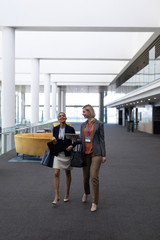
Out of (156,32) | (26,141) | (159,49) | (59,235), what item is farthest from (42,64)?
(59,235)

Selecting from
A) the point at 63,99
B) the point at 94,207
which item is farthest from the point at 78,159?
the point at 63,99

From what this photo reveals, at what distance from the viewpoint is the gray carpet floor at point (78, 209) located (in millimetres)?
3461

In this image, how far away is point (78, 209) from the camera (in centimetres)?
435

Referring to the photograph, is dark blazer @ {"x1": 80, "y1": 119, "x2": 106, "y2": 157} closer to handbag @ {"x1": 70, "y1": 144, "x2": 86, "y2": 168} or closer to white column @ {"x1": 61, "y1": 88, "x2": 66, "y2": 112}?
handbag @ {"x1": 70, "y1": 144, "x2": 86, "y2": 168}

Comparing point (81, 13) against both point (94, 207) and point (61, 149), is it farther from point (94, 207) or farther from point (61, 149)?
point (94, 207)

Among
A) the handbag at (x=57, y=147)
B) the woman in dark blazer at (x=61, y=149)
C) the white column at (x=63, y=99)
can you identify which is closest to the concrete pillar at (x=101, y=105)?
the white column at (x=63, y=99)

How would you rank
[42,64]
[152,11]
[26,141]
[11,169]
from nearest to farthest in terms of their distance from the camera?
[11,169], [26,141], [152,11], [42,64]

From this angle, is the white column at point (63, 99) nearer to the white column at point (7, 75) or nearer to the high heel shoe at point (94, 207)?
the white column at point (7, 75)

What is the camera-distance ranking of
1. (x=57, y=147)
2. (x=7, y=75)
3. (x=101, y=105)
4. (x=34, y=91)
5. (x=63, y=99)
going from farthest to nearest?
(x=63, y=99) → (x=101, y=105) → (x=34, y=91) → (x=7, y=75) → (x=57, y=147)

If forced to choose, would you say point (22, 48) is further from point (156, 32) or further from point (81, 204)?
point (81, 204)

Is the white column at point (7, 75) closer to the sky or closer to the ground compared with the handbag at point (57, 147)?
closer to the sky

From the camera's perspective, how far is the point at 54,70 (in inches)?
922

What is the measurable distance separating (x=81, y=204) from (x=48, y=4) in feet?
28.8

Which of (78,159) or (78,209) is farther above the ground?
(78,159)
